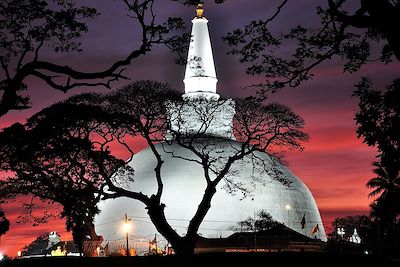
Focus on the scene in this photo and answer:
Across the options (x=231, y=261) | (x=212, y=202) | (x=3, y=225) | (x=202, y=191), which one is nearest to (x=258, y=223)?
(x=212, y=202)

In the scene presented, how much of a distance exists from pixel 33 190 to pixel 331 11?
113 ft

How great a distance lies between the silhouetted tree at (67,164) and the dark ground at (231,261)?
1319 cm

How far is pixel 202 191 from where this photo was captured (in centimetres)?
6831

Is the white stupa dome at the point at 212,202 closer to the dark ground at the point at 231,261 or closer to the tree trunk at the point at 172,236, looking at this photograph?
the tree trunk at the point at 172,236

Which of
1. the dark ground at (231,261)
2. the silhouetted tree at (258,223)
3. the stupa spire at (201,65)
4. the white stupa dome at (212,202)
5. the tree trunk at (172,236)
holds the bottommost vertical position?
the dark ground at (231,261)

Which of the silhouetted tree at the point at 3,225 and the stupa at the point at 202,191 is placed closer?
the silhouetted tree at the point at 3,225

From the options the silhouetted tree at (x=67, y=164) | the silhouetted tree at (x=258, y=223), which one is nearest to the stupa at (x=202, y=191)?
the silhouetted tree at (x=258, y=223)

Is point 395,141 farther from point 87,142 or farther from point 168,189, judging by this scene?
point 168,189

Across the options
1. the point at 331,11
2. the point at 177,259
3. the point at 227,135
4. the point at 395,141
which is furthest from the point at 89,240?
the point at 331,11

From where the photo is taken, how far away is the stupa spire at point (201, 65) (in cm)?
7475

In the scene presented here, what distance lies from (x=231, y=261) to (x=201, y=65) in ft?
167

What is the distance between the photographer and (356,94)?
23609 millimetres

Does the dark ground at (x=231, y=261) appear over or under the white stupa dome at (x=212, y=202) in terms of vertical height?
under

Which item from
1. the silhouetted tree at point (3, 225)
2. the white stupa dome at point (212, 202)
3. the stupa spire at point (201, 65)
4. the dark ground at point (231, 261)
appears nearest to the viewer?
the dark ground at point (231, 261)
